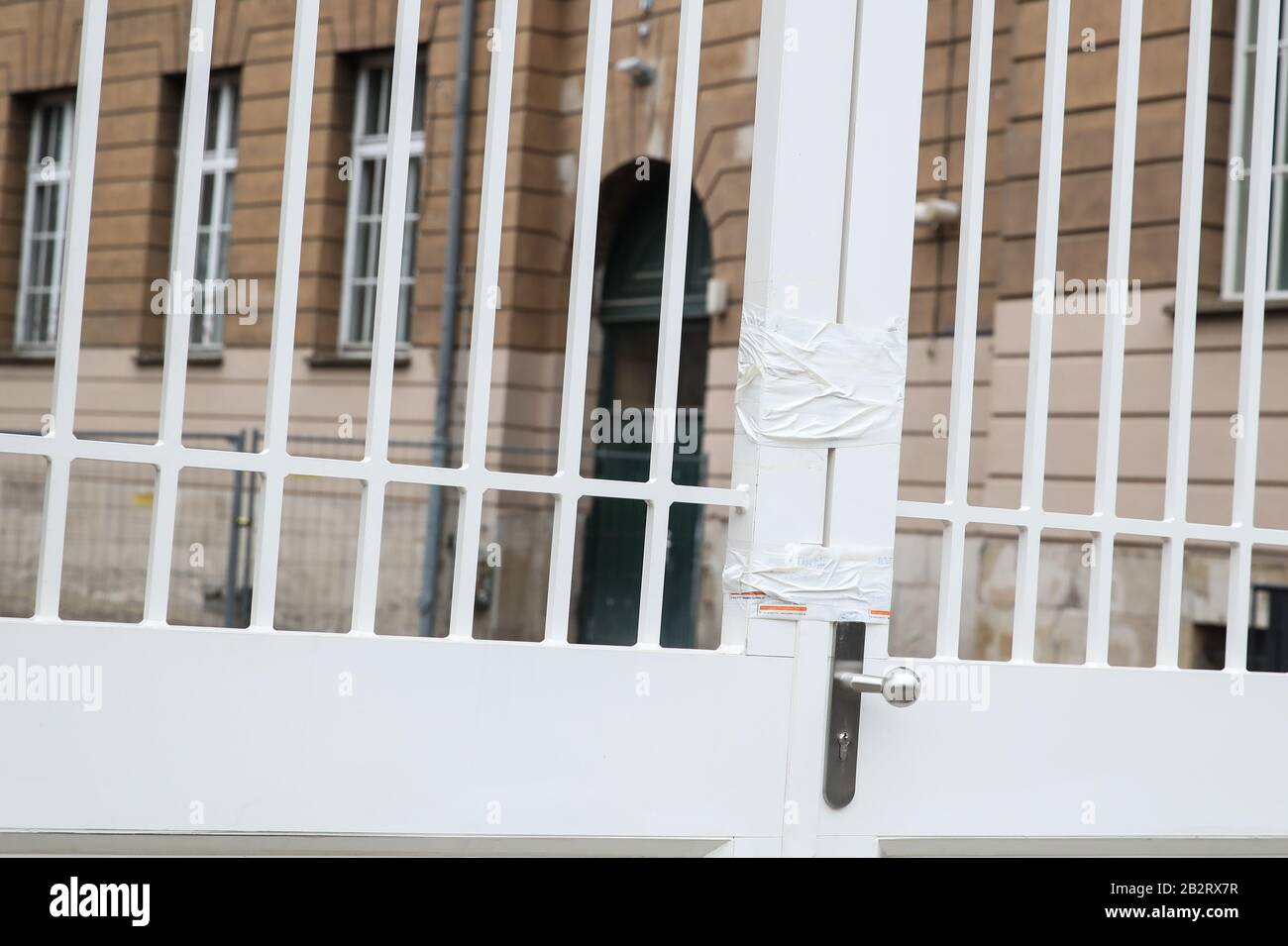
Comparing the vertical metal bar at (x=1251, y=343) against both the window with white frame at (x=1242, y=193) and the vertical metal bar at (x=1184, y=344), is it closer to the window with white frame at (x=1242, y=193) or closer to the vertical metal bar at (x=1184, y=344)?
the vertical metal bar at (x=1184, y=344)

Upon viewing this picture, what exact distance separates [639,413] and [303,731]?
1109 cm

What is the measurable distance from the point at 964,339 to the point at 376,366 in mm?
921

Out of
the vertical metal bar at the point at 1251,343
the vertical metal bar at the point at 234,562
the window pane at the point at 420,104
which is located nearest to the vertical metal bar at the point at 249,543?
the vertical metal bar at the point at 234,562

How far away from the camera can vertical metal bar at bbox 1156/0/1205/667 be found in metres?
2.67

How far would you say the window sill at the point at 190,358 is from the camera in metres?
16.5

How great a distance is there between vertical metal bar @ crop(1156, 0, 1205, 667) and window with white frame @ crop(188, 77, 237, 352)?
15014 millimetres

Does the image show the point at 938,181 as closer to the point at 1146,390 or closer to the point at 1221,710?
the point at 1146,390

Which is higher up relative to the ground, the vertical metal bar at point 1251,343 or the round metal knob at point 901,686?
the vertical metal bar at point 1251,343

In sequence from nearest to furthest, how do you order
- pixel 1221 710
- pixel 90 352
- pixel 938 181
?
pixel 1221 710 < pixel 938 181 < pixel 90 352

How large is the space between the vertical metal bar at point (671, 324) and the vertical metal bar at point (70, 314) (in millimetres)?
784

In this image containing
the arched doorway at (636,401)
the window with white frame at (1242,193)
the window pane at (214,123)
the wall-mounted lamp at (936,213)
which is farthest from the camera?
the window pane at (214,123)

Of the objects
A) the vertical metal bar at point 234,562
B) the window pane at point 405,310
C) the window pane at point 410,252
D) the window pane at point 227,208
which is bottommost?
the vertical metal bar at point 234,562

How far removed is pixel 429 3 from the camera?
51.5ft
